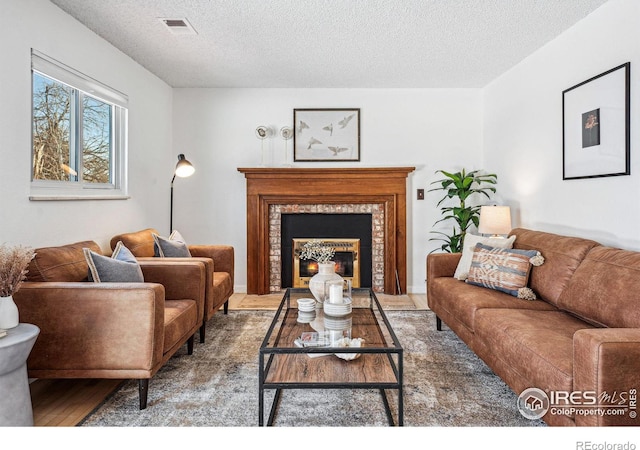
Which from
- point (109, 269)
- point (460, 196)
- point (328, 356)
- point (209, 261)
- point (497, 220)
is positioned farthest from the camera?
point (460, 196)

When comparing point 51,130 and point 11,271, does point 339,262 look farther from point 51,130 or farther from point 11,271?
point 11,271

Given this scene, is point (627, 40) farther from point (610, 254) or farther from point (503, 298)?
point (503, 298)

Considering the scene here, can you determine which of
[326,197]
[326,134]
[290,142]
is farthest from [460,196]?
[290,142]

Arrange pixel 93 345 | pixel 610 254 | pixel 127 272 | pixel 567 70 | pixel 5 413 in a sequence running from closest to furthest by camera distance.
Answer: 1. pixel 5 413
2. pixel 93 345
3. pixel 610 254
4. pixel 127 272
5. pixel 567 70

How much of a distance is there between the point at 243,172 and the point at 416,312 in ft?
7.97

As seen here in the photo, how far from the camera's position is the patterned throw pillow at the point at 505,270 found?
9.34 ft

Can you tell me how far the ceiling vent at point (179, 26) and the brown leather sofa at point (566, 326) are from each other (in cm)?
277

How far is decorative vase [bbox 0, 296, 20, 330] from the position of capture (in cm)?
188

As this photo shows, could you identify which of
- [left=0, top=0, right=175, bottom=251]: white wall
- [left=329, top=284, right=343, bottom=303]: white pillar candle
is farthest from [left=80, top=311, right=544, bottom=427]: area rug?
[left=0, top=0, right=175, bottom=251]: white wall

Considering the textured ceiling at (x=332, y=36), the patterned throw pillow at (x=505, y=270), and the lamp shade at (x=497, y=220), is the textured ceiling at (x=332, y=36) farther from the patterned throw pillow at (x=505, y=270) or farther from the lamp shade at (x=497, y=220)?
the patterned throw pillow at (x=505, y=270)

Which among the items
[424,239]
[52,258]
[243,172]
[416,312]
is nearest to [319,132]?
[243,172]

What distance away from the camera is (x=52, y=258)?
2.40 m

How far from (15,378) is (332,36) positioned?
9.83ft

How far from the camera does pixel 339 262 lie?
491 centimetres
